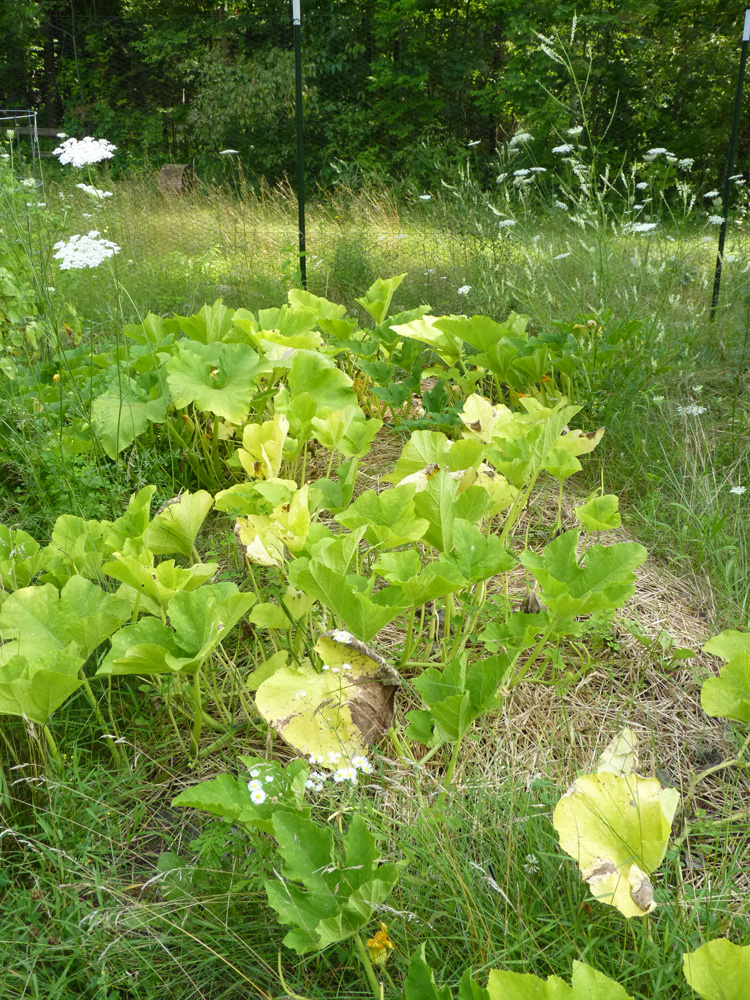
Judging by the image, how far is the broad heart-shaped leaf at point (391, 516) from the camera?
132cm

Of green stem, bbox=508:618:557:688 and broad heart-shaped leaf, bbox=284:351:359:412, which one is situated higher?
broad heart-shaped leaf, bbox=284:351:359:412

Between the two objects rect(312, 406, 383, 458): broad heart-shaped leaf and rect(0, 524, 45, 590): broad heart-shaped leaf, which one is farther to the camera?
rect(312, 406, 383, 458): broad heart-shaped leaf

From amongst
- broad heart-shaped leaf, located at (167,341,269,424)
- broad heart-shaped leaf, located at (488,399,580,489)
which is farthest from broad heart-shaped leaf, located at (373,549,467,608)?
broad heart-shaped leaf, located at (167,341,269,424)

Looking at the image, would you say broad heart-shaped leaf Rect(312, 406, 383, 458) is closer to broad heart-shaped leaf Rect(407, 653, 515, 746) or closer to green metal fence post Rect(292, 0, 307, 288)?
broad heart-shaped leaf Rect(407, 653, 515, 746)

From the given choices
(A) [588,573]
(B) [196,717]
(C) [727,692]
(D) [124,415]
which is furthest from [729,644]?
(D) [124,415]

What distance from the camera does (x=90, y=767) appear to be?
1.25 m

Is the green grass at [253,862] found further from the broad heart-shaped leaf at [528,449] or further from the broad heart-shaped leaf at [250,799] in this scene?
the broad heart-shaped leaf at [528,449]

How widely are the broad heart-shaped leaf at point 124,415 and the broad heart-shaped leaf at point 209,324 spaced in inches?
12.3

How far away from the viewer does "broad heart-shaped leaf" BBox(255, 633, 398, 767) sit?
113cm

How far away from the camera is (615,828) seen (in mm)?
940

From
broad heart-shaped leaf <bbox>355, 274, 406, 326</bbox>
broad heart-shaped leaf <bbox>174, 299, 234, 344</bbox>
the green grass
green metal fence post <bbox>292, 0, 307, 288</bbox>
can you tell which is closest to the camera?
the green grass

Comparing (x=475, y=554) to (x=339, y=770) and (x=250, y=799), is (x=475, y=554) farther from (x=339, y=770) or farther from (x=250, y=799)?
(x=250, y=799)

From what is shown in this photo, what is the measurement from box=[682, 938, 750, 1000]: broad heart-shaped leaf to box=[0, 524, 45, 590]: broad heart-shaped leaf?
3.75 feet

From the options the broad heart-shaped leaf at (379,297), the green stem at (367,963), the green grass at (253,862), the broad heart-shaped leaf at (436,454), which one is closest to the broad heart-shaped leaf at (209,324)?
the green grass at (253,862)
